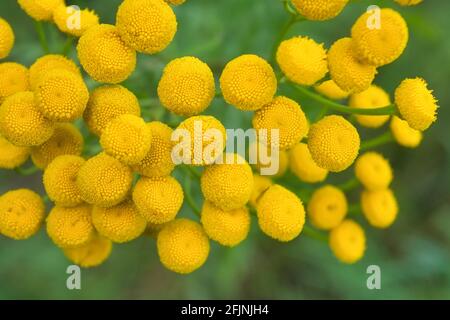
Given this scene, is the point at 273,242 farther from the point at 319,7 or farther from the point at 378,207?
the point at 319,7

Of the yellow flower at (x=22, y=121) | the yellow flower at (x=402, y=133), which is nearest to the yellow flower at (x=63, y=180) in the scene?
the yellow flower at (x=22, y=121)

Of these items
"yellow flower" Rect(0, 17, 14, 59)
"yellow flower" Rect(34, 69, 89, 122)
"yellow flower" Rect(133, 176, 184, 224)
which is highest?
"yellow flower" Rect(0, 17, 14, 59)

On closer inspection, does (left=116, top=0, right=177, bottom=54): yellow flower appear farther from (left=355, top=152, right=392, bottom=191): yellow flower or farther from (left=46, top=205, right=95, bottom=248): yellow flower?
(left=355, top=152, right=392, bottom=191): yellow flower

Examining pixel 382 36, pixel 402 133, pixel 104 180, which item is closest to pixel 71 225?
pixel 104 180

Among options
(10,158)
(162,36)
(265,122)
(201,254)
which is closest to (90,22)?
(162,36)

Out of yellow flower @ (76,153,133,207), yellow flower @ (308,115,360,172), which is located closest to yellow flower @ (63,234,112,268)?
yellow flower @ (76,153,133,207)

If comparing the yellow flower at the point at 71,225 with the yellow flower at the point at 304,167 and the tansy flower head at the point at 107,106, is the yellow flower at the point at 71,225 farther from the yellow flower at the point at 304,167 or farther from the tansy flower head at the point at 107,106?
the yellow flower at the point at 304,167

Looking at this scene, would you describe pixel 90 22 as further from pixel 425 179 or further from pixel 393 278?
pixel 425 179
